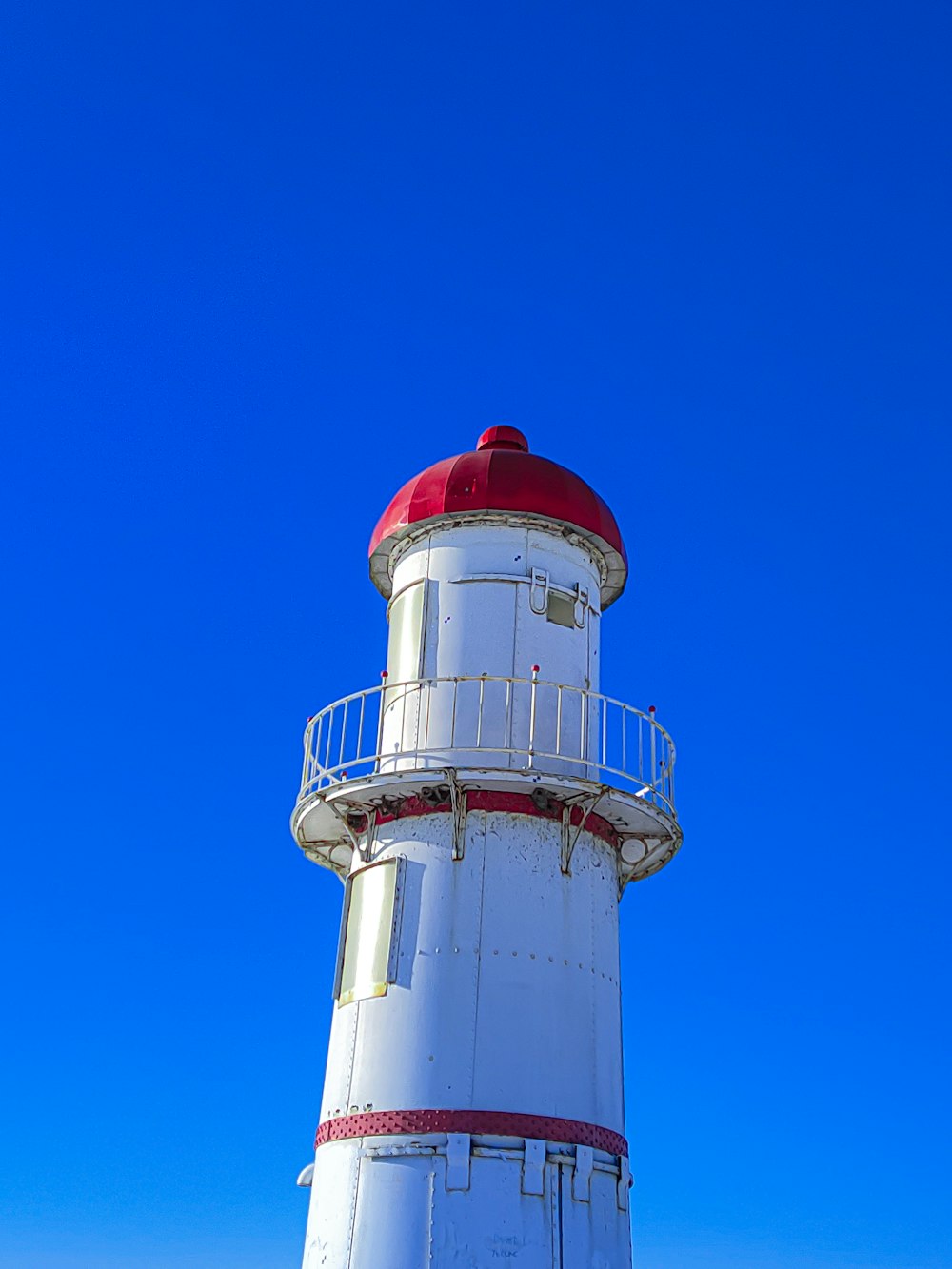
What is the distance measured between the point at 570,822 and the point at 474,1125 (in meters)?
4.31

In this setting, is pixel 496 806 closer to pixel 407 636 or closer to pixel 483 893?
pixel 483 893

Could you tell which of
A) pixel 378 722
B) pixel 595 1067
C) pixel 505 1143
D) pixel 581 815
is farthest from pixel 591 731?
pixel 505 1143

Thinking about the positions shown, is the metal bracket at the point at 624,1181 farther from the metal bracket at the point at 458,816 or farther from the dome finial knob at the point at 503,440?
the dome finial knob at the point at 503,440

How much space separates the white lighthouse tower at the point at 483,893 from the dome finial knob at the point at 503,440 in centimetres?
90

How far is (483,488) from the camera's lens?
67.4 feet

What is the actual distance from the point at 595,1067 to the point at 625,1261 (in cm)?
247

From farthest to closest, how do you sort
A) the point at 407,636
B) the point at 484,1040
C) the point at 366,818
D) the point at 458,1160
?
the point at 407,636, the point at 366,818, the point at 484,1040, the point at 458,1160

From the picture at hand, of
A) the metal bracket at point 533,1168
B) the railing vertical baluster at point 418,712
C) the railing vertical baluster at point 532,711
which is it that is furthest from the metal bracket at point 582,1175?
the railing vertical baluster at point 418,712

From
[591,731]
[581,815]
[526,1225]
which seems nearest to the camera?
[526,1225]

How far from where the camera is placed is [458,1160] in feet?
53.0

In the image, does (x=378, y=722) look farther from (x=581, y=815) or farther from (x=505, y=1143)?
(x=505, y=1143)

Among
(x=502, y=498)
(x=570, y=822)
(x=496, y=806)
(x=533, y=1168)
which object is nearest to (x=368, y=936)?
(x=496, y=806)

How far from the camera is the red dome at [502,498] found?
2053 centimetres

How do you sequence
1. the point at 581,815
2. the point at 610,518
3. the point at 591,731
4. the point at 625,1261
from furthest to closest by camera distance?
the point at 610,518 → the point at 591,731 → the point at 581,815 → the point at 625,1261
